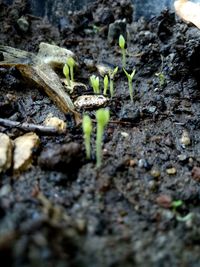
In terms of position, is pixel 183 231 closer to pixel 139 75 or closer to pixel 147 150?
pixel 147 150

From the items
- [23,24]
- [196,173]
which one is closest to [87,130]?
[196,173]

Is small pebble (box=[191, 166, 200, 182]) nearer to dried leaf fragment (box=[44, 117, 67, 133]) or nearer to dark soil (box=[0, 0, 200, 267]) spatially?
dark soil (box=[0, 0, 200, 267])

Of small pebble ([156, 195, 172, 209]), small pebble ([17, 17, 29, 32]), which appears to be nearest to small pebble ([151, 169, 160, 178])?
small pebble ([156, 195, 172, 209])

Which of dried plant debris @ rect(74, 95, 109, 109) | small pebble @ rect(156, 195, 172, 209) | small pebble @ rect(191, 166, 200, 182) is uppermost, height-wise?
dried plant debris @ rect(74, 95, 109, 109)

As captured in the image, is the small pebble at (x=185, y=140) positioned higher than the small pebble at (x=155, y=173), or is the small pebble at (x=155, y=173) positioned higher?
the small pebble at (x=185, y=140)

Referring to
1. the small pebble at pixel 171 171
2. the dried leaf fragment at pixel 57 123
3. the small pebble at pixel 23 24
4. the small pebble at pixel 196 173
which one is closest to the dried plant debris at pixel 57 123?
the dried leaf fragment at pixel 57 123

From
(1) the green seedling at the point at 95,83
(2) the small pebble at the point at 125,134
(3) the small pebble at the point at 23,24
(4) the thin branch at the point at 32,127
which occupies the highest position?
(3) the small pebble at the point at 23,24

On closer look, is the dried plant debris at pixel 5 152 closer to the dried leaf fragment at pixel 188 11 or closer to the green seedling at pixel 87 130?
the green seedling at pixel 87 130

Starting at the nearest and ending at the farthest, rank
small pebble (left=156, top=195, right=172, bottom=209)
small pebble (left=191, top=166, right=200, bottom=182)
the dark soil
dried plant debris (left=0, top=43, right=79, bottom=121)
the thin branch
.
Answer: the dark soil < small pebble (left=156, top=195, right=172, bottom=209) < small pebble (left=191, top=166, right=200, bottom=182) < the thin branch < dried plant debris (left=0, top=43, right=79, bottom=121)
